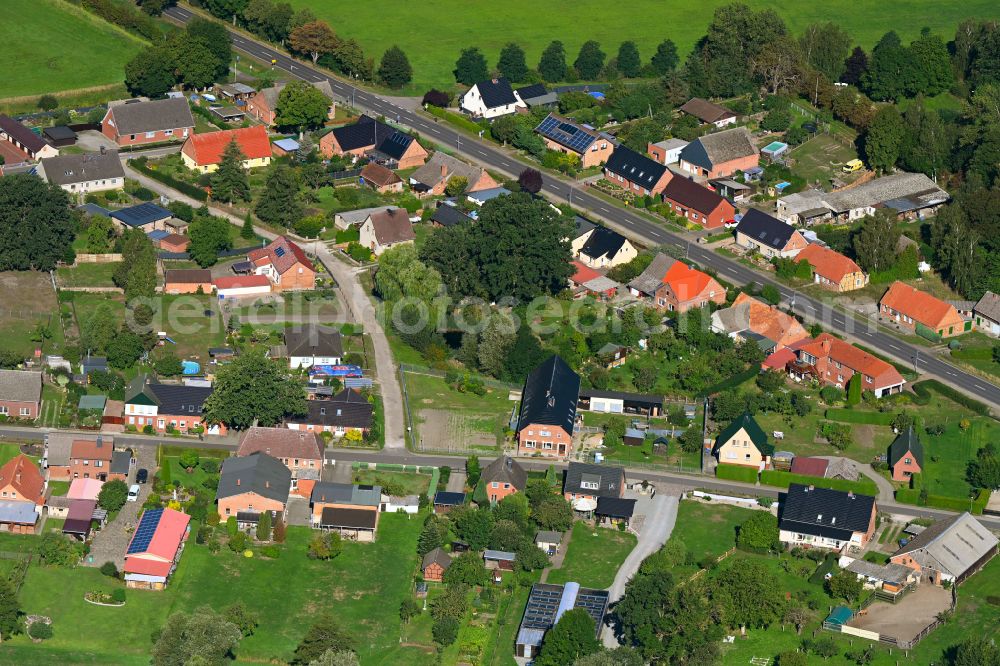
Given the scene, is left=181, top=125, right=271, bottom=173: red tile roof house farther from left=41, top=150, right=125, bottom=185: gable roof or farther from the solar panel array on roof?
the solar panel array on roof

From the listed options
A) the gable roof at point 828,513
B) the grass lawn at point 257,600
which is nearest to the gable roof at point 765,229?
the gable roof at point 828,513

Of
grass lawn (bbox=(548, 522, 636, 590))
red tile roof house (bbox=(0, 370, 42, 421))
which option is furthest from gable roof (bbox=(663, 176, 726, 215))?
red tile roof house (bbox=(0, 370, 42, 421))

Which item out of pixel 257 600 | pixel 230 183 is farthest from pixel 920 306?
pixel 257 600

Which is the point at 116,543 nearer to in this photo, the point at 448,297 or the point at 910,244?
the point at 448,297

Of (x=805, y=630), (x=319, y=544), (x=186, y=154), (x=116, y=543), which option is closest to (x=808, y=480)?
(x=805, y=630)

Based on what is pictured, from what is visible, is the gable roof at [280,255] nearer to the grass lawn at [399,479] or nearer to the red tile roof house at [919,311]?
the grass lawn at [399,479]

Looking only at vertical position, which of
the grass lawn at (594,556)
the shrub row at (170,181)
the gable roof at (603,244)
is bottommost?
the grass lawn at (594,556)
